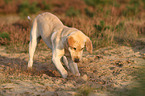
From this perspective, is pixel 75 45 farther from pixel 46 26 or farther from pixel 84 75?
pixel 46 26

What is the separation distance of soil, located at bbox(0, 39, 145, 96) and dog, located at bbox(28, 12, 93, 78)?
43 centimetres

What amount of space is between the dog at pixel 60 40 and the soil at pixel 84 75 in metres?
0.43

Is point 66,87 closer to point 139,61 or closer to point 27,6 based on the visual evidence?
point 139,61

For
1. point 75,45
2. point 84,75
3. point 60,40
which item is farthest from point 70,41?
point 84,75

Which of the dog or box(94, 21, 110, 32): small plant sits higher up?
box(94, 21, 110, 32): small plant

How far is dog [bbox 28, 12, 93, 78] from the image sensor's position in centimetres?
428

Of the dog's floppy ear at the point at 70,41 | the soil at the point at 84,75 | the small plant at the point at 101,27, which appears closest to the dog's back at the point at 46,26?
the soil at the point at 84,75

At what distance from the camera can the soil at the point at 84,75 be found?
12.5 feet

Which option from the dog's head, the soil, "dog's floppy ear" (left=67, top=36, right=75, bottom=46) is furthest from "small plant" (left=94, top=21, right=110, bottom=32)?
"dog's floppy ear" (left=67, top=36, right=75, bottom=46)

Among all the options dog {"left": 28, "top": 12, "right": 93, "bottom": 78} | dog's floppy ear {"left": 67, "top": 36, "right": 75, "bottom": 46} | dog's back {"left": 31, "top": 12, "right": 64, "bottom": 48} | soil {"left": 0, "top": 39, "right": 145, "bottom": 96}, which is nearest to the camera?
soil {"left": 0, "top": 39, "right": 145, "bottom": 96}

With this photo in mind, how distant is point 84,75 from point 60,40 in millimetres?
927

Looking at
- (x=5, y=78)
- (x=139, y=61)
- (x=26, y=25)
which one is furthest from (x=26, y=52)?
(x=139, y=61)

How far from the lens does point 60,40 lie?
466 cm

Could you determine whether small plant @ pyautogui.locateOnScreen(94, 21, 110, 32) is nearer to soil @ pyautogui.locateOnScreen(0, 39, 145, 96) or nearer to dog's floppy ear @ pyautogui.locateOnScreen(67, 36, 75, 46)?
soil @ pyautogui.locateOnScreen(0, 39, 145, 96)
